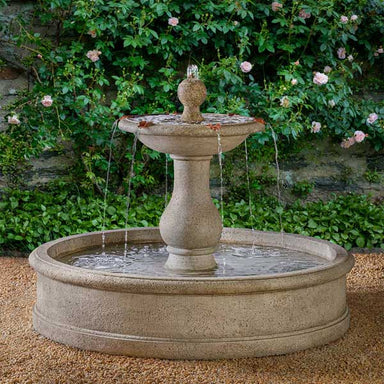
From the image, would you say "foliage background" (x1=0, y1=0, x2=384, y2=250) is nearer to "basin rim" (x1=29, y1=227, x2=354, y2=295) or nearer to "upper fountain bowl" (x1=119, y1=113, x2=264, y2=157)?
"upper fountain bowl" (x1=119, y1=113, x2=264, y2=157)

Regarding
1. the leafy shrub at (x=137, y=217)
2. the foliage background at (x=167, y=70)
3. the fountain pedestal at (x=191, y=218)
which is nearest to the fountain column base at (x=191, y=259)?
the fountain pedestal at (x=191, y=218)

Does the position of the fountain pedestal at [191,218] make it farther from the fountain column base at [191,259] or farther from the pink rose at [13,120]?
the pink rose at [13,120]

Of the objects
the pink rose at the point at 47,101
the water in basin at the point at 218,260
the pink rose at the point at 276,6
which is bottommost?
the water in basin at the point at 218,260

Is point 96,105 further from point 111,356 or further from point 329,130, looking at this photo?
point 111,356

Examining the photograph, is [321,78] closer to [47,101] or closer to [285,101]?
[285,101]

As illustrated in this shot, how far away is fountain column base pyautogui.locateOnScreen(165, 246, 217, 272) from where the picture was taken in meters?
5.22

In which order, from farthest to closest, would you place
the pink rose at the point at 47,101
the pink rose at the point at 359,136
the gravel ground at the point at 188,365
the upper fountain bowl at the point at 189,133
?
1. the pink rose at the point at 359,136
2. the pink rose at the point at 47,101
3. the upper fountain bowl at the point at 189,133
4. the gravel ground at the point at 188,365

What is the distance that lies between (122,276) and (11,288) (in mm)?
1869

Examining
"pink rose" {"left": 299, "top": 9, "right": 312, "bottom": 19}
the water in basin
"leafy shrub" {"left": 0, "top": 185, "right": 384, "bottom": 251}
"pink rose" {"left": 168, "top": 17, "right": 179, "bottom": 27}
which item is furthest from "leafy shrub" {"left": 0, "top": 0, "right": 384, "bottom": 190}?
the water in basin

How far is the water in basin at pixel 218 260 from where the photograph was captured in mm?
5297

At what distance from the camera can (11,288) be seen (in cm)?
615

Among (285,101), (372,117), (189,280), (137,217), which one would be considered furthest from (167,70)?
(189,280)

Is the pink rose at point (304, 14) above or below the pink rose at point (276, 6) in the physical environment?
below

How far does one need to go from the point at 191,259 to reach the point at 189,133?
2.78ft
